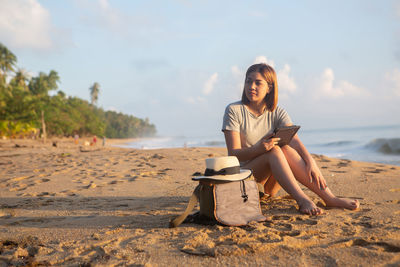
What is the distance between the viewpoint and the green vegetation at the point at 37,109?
2206cm

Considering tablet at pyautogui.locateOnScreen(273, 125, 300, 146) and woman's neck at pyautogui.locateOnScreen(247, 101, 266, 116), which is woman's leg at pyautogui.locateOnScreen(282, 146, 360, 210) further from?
woman's neck at pyautogui.locateOnScreen(247, 101, 266, 116)

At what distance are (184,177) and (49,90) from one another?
149 feet

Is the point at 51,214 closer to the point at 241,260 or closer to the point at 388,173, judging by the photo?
the point at 241,260

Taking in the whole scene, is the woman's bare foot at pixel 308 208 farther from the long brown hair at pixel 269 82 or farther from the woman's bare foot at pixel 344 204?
the long brown hair at pixel 269 82

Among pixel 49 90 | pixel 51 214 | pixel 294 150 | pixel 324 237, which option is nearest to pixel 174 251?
pixel 324 237

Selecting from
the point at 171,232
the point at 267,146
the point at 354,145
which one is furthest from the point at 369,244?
the point at 354,145

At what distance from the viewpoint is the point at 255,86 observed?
2.57 metres

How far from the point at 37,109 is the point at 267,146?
90.2ft

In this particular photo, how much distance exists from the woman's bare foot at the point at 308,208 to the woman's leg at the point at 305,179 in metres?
0.20

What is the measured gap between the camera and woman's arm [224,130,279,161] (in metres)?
2.37

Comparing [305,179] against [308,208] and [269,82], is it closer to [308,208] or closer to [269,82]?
[308,208]

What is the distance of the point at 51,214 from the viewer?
2719 mm

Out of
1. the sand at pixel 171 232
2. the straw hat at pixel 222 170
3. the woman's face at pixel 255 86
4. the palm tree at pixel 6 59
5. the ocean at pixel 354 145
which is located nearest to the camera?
the sand at pixel 171 232

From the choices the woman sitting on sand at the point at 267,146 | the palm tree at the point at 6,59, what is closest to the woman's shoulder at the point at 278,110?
the woman sitting on sand at the point at 267,146
